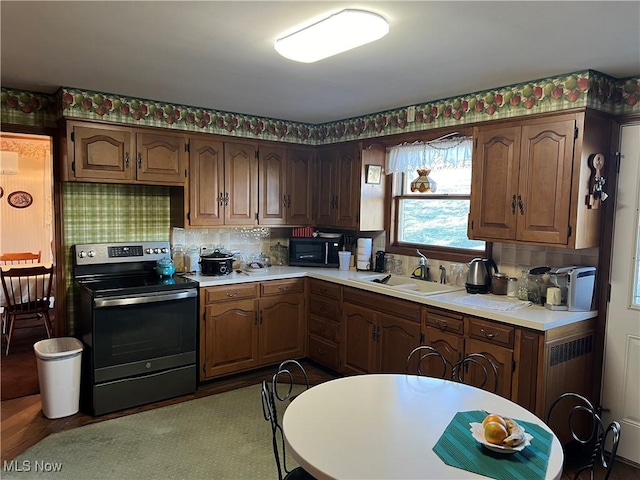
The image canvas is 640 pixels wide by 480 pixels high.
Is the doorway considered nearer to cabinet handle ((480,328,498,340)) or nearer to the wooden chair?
the wooden chair

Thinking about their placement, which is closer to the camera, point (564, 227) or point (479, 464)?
point (479, 464)

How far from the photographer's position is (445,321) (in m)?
3.02

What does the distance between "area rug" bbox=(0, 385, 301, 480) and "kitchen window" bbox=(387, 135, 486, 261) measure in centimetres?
192

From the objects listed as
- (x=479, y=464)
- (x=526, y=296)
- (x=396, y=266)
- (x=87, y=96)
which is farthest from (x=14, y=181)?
(x=479, y=464)

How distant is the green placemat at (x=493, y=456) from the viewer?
141 centimetres

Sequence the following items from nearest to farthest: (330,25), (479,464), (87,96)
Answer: (479,464), (330,25), (87,96)

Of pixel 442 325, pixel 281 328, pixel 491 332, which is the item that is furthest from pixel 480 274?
pixel 281 328

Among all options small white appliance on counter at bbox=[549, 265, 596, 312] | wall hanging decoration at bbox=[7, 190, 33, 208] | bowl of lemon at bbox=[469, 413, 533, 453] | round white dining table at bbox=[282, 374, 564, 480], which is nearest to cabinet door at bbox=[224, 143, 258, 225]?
round white dining table at bbox=[282, 374, 564, 480]

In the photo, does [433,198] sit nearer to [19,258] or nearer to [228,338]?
[228,338]

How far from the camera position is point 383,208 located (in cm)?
425

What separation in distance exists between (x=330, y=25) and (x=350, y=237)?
2.74 m

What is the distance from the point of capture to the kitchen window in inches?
141

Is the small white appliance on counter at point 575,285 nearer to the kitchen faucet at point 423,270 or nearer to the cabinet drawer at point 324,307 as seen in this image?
the kitchen faucet at point 423,270

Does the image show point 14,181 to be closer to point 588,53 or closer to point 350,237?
point 350,237
